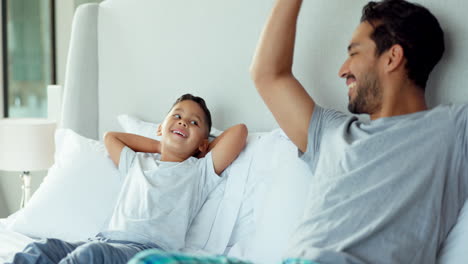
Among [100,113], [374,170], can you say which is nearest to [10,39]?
[100,113]

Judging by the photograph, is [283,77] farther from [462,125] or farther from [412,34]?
[462,125]

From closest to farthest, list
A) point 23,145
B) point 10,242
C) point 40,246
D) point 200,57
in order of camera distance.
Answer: point 40,246, point 10,242, point 200,57, point 23,145

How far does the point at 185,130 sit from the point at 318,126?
0.53 m

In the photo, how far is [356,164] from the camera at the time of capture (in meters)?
1.38

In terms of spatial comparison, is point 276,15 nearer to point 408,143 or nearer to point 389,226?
point 408,143

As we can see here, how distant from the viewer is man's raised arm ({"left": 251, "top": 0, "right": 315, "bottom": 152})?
1546 millimetres

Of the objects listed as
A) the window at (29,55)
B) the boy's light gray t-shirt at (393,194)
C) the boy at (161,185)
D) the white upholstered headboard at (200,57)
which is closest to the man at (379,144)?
the boy's light gray t-shirt at (393,194)

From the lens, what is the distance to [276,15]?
1.61 meters

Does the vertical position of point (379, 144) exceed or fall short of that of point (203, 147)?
it exceeds it

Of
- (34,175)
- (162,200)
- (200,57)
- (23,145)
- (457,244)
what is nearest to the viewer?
(457,244)

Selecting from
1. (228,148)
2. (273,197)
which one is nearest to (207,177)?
(228,148)

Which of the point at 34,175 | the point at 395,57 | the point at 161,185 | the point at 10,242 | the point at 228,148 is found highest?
the point at 395,57

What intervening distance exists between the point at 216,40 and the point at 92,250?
0.96m

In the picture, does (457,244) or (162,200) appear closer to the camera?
(457,244)
